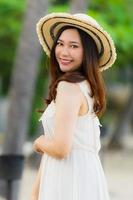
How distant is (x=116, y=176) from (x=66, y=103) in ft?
34.1

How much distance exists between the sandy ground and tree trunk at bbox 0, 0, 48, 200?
872 millimetres

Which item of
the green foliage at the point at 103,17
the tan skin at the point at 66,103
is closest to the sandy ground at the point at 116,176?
the green foliage at the point at 103,17

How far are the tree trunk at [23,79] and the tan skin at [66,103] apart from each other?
16.4 feet

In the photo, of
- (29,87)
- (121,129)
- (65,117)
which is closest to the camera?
(65,117)

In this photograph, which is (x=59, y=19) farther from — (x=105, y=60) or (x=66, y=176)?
(x=66, y=176)

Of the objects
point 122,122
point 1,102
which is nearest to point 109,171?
point 122,122

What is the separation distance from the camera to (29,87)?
9867mm

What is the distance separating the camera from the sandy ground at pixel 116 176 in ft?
36.2

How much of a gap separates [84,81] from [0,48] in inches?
573

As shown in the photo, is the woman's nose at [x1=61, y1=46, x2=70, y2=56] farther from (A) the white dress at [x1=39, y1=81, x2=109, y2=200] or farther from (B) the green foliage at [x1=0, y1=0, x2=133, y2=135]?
(B) the green foliage at [x1=0, y1=0, x2=133, y2=135]

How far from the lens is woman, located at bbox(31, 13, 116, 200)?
3.77m

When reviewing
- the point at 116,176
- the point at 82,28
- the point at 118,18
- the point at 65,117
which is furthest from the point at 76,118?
the point at 118,18

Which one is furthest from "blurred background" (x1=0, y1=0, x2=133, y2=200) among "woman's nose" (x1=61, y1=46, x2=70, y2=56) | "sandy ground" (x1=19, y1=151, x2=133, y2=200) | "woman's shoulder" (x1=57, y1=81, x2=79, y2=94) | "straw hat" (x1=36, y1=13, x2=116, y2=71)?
"woman's shoulder" (x1=57, y1=81, x2=79, y2=94)

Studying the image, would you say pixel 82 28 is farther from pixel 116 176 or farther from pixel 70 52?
pixel 116 176
